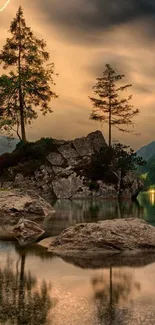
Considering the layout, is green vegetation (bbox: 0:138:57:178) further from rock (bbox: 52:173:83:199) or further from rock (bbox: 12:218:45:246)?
rock (bbox: 12:218:45:246)

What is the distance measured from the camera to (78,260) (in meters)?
11.2

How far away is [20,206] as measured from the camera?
25047 millimetres

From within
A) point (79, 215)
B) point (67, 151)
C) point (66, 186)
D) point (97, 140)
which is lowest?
point (79, 215)

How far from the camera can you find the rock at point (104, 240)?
12523 millimetres

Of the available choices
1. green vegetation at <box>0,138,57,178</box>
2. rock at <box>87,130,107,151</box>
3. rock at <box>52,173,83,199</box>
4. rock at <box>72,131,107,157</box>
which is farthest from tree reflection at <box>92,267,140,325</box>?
rock at <box>87,130,107,151</box>

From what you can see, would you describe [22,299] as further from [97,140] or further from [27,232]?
[97,140]

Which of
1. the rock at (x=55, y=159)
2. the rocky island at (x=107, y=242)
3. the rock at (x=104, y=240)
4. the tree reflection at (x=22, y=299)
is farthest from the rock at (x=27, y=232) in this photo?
the rock at (x=55, y=159)

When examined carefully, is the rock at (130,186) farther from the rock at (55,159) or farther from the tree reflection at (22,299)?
the tree reflection at (22,299)

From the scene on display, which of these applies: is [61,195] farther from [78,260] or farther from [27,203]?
[78,260]

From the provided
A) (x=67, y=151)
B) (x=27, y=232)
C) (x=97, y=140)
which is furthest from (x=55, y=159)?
(x=27, y=232)

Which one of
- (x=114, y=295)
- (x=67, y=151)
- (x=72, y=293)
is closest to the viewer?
(x=114, y=295)

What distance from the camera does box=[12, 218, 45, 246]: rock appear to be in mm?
15288

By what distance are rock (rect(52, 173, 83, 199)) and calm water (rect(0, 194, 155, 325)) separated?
43.0m

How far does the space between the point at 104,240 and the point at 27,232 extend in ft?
14.8
